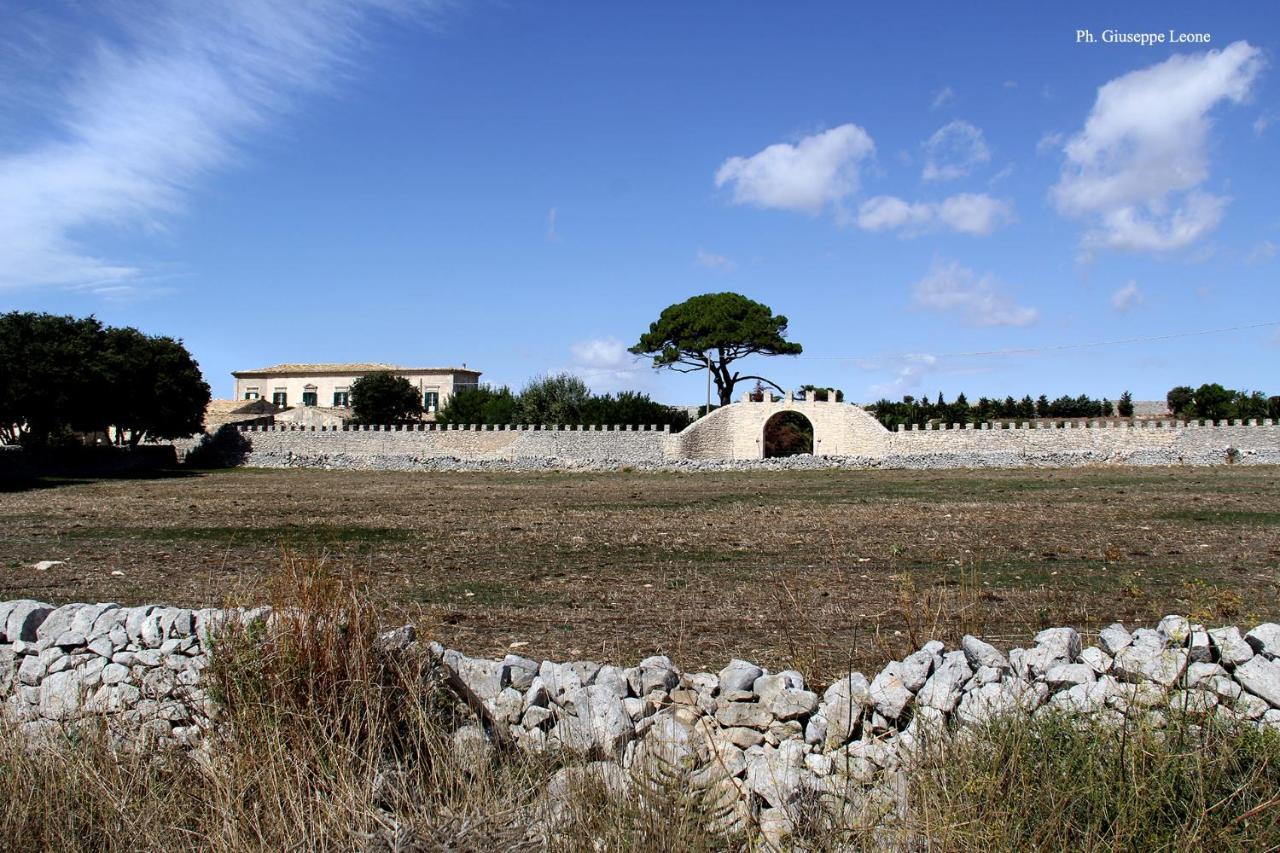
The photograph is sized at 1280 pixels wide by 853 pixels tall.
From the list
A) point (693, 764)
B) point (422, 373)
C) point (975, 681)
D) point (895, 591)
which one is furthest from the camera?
point (422, 373)

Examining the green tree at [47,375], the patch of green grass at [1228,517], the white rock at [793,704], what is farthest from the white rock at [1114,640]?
the green tree at [47,375]

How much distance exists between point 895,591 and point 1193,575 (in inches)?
139

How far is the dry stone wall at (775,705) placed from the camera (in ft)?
14.4

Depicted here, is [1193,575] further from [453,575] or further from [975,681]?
[453,575]

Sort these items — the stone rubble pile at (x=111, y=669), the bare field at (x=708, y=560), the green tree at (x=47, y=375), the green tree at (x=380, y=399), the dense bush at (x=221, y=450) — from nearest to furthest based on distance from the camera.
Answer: the stone rubble pile at (x=111, y=669) → the bare field at (x=708, y=560) → the green tree at (x=47, y=375) → the dense bush at (x=221, y=450) → the green tree at (x=380, y=399)

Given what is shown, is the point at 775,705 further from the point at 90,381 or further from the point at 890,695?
the point at 90,381

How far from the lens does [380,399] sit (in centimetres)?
7206

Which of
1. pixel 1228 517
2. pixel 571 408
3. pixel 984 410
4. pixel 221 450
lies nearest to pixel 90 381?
pixel 221 450

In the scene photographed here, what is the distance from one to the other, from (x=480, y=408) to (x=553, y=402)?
9.73m

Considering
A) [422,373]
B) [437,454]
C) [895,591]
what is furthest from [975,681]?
[422,373]

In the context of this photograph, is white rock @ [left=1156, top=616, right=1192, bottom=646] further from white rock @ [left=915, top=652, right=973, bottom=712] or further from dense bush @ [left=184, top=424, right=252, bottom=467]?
dense bush @ [left=184, top=424, right=252, bottom=467]

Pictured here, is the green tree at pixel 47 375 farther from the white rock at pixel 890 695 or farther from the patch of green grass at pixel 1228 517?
the white rock at pixel 890 695

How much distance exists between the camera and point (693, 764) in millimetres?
4383

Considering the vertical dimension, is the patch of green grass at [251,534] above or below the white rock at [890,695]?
below
